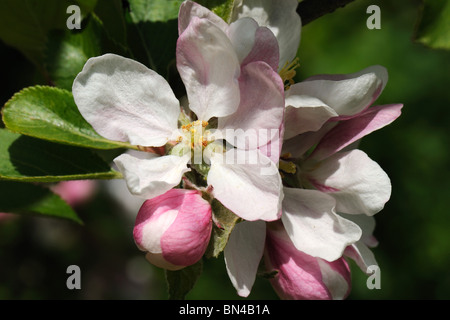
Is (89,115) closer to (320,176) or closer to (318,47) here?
(320,176)

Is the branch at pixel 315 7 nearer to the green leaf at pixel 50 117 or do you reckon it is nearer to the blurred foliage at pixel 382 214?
the green leaf at pixel 50 117

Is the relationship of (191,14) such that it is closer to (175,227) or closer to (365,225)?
(175,227)

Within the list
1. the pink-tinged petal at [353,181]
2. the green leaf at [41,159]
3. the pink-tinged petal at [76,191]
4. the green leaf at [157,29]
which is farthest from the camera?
the pink-tinged petal at [76,191]

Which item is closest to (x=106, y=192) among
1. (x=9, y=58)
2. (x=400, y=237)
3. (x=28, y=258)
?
(x=28, y=258)

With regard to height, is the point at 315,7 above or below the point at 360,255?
above

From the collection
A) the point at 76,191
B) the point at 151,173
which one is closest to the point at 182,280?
the point at 151,173

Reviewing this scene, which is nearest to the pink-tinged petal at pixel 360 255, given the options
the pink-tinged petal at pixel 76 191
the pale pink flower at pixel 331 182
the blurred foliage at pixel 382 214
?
the pale pink flower at pixel 331 182
